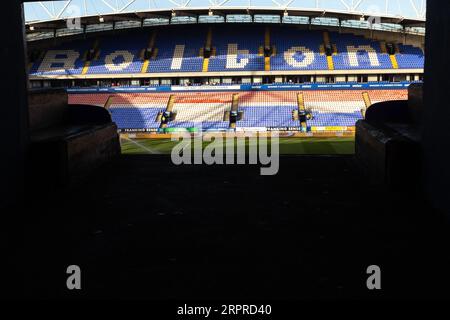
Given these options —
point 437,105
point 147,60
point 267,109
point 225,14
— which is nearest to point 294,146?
point 267,109

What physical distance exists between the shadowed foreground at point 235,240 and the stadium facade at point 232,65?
31.9 metres

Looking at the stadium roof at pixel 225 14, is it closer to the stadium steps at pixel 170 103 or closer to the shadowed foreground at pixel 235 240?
the stadium steps at pixel 170 103

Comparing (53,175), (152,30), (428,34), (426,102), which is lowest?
(53,175)

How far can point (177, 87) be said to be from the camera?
45.4 meters

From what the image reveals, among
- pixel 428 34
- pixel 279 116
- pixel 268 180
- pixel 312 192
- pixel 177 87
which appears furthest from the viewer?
pixel 177 87

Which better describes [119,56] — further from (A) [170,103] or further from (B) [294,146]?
(B) [294,146]

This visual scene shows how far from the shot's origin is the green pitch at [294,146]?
93.1 ft

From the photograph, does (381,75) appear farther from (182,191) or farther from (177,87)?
(182,191)

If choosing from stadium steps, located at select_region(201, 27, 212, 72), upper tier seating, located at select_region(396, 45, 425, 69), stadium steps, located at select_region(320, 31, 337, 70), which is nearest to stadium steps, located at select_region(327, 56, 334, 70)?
stadium steps, located at select_region(320, 31, 337, 70)

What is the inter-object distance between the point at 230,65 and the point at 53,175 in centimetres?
4094

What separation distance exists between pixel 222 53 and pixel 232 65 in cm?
219

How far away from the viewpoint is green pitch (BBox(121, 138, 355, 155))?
93.1ft

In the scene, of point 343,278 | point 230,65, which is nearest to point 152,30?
point 230,65
